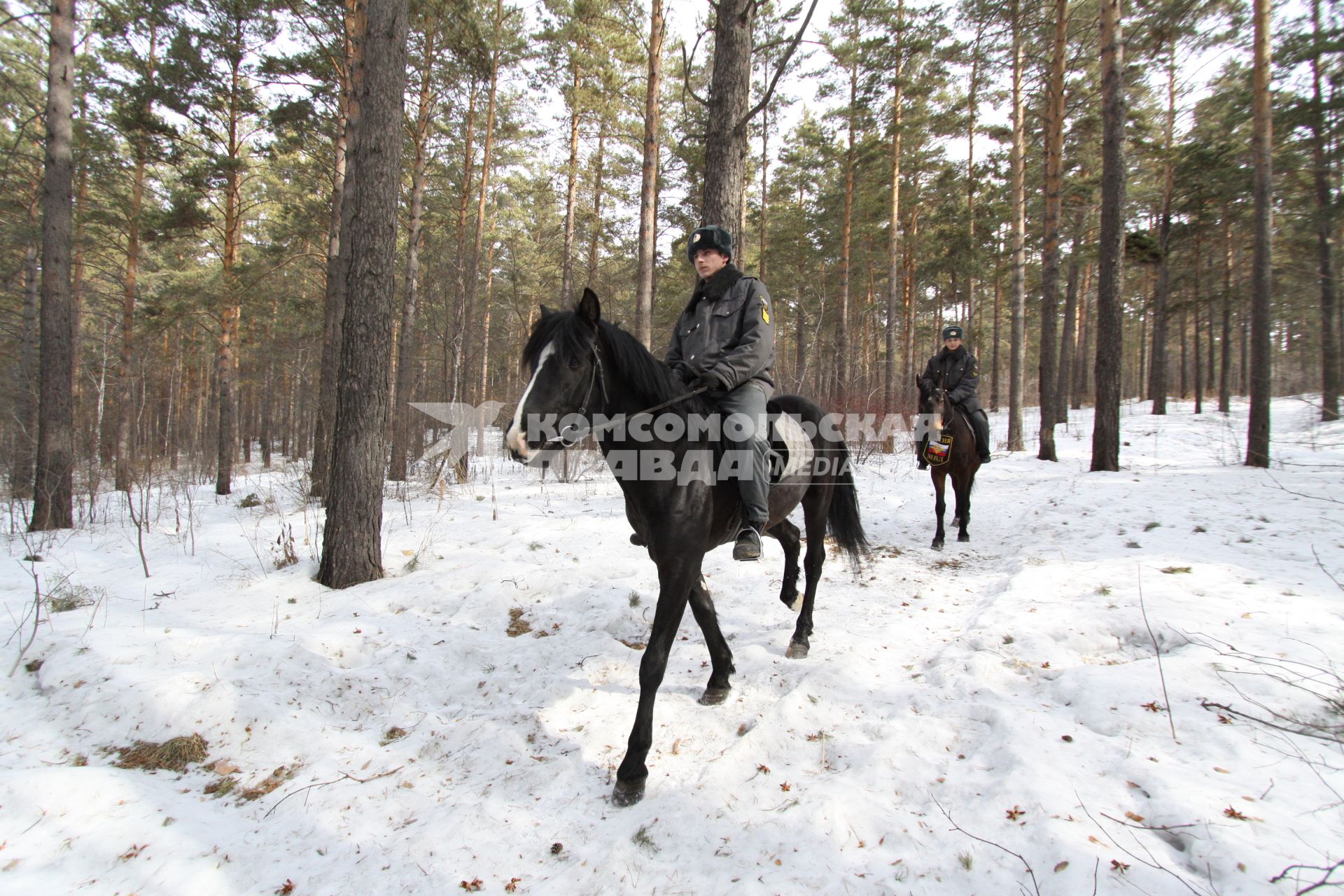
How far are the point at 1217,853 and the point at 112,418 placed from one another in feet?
90.9

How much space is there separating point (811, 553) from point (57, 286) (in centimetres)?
1167

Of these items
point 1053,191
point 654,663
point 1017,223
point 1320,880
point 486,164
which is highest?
point 486,164

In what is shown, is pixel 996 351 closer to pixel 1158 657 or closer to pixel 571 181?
pixel 571 181

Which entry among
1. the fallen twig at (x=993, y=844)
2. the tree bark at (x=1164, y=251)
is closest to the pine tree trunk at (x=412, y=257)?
the fallen twig at (x=993, y=844)

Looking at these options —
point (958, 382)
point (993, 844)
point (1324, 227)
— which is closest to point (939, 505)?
point (958, 382)

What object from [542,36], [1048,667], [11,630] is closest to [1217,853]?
[1048,667]

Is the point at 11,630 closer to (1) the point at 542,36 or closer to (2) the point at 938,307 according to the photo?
(1) the point at 542,36

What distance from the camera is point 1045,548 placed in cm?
612

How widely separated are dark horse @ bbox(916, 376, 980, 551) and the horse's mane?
537 cm

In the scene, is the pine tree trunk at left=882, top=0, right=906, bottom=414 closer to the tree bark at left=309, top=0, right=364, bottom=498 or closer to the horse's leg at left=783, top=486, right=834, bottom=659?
the horse's leg at left=783, top=486, right=834, bottom=659

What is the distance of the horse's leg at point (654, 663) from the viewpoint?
8.83 feet

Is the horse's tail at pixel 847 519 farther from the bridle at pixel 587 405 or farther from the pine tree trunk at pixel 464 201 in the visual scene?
the pine tree trunk at pixel 464 201

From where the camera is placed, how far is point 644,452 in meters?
2.93

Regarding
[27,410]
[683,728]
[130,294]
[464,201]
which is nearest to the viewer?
[683,728]
